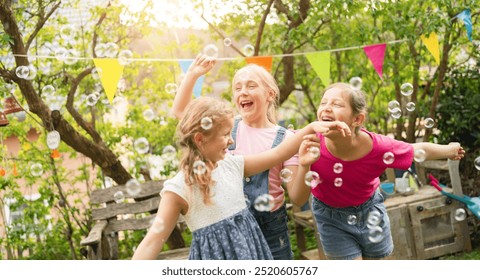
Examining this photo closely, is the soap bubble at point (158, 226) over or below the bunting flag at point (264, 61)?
below

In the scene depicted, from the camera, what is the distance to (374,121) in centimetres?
485

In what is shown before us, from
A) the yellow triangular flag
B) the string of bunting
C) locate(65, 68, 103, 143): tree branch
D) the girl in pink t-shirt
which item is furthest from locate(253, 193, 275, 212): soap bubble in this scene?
locate(65, 68, 103, 143): tree branch

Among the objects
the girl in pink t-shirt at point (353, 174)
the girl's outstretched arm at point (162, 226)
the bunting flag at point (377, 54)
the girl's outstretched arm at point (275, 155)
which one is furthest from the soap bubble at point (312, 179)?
the bunting flag at point (377, 54)

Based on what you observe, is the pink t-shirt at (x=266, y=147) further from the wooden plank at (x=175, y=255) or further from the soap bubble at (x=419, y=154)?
the wooden plank at (x=175, y=255)

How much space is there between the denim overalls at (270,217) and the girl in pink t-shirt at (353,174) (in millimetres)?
157

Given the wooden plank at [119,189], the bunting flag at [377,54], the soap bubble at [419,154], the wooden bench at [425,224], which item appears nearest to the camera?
the soap bubble at [419,154]

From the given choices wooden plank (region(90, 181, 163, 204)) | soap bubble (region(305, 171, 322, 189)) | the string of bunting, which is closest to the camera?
soap bubble (region(305, 171, 322, 189))

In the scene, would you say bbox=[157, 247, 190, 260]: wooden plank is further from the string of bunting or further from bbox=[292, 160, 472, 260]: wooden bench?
the string of bunting

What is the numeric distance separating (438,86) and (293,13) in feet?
4.35

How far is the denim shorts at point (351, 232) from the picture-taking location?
7.00ft

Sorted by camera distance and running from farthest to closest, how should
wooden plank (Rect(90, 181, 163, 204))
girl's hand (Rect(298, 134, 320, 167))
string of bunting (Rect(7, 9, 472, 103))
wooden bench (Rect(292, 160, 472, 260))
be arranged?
1. wooden plank (Rect(90, 181, 163, 204))
2. wooden bench (Rect(292, 160, 472, 260))
3. string of bunting (Rect(7, 9, 472, 103))
4. girl's hand (Rect(298, 134, 320, 167))

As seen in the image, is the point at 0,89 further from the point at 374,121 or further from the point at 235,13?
the point at 374,121

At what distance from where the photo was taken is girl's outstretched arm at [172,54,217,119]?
2.24 metres
